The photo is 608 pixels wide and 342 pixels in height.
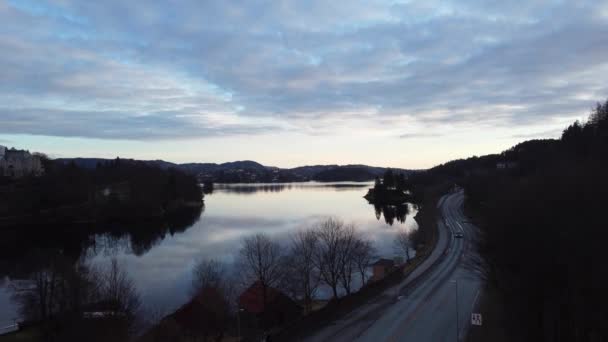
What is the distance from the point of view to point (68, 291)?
46.7ft

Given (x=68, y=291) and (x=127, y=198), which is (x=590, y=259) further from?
(x=127, y=198)

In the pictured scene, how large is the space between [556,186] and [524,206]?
3.58ft

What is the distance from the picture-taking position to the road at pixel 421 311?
12682mm

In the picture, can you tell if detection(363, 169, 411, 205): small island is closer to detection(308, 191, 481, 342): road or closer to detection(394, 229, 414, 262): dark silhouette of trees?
detection(394, 229, 414, 262): dark silhouette of trees

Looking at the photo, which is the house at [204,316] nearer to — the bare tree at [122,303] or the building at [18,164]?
the bare tree at [122,303]

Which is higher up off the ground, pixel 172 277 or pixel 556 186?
pixel 556 186

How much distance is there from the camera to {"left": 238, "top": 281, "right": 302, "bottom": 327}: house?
594 inches

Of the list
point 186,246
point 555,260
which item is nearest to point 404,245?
point 186,246

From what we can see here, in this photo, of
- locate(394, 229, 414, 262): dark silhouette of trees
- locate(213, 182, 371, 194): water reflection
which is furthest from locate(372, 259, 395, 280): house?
locate(213, 182, 371, 194): water reflection

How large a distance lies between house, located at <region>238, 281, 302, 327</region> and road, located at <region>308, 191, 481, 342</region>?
8.01ft

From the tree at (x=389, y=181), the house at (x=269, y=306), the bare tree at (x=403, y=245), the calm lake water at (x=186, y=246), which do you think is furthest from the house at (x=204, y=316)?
the tree at (x=389, y=181)

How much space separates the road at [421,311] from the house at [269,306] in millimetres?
2443

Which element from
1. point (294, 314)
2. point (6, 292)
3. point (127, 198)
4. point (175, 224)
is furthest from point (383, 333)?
point (127, 198)

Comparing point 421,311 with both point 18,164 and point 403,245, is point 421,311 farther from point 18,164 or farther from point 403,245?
point 18,164
